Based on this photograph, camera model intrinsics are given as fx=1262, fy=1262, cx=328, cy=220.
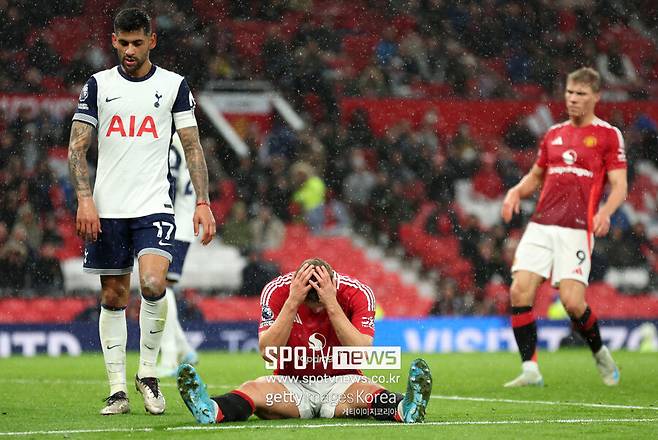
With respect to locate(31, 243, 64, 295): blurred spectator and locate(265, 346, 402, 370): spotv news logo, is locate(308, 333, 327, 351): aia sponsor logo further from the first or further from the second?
locate(31, 243, 64, 295): blurred spectator

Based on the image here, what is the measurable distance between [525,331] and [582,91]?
1.91m

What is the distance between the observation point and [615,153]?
985 cm

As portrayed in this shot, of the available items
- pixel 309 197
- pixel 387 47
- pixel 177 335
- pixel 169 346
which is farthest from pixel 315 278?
pixel 387 47

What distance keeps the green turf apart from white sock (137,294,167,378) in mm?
303

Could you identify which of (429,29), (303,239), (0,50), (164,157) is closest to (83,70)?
(0,50)

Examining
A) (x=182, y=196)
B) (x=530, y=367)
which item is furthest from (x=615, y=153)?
(x=182, y=196)

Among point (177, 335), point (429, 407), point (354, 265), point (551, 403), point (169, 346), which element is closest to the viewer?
point (429, 407)

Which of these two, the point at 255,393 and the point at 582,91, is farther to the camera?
the point at 582,91

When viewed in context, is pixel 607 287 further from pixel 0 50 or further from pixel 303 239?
pixel 0 50

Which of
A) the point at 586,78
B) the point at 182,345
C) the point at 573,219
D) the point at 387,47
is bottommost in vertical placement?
the point at 182,345

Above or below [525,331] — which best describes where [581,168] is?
above

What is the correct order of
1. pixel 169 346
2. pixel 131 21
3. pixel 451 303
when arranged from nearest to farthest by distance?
pixel 131 21
pixel 169 346
pixel 451 303

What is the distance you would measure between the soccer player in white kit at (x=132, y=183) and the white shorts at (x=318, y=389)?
92 centimetres

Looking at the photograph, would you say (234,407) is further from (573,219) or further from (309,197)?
(309,197)
